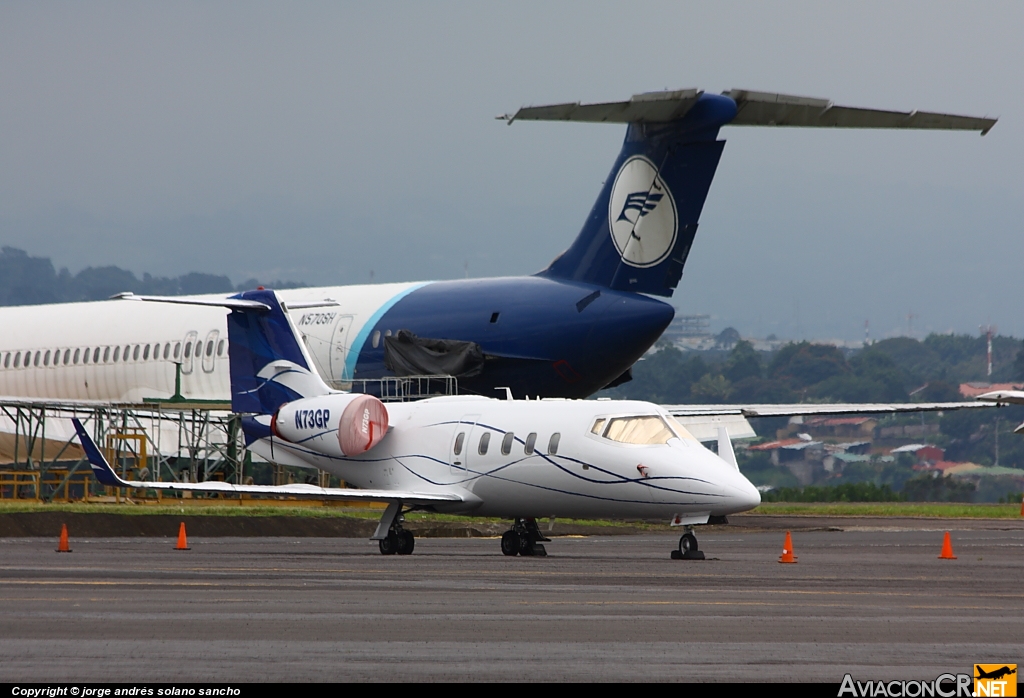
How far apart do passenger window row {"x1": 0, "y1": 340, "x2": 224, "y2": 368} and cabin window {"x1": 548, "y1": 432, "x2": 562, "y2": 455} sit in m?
20.3

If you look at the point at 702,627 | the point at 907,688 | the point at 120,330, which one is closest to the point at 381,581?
the point at 702,627

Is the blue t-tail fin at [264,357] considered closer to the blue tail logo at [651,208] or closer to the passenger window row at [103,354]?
the blue tail logo at [651,208]

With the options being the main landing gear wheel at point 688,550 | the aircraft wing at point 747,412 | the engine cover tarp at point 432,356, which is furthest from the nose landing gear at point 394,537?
the aircraft wing at point 747,412

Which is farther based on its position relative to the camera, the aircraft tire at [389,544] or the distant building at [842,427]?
the distant building at [842,427]

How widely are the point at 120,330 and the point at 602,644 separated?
113 ft

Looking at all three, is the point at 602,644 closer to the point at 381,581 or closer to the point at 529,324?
the point at 381,581

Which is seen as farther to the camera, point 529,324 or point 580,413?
point 529,324

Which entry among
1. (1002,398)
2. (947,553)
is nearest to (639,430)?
(947,553)

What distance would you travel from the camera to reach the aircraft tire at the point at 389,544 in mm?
21547

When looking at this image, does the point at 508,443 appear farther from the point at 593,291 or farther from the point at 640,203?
the point at 640,203

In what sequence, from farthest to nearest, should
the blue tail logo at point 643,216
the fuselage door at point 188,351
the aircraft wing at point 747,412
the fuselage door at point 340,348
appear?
the fuselage door at point 188,351
the fuselage door at point 340,348
the aircraft wing at point 747,412
the blue tail logo at point 643,216

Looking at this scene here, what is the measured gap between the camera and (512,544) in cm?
2152

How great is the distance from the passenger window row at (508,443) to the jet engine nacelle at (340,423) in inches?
61.4

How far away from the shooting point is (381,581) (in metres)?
15.4
